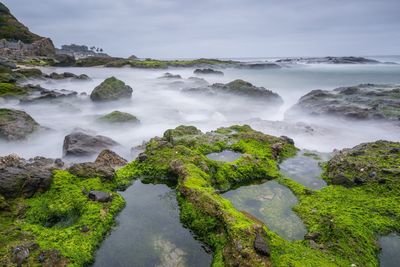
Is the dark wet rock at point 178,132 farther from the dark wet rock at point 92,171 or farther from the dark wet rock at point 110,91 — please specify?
the dark wet rock at point 110,91

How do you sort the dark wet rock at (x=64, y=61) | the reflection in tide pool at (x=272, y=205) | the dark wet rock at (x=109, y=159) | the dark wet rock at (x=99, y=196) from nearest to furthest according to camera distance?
the reflection in tide pool at (x=272, y=205)
the dark wet rock at (x=99, y=196)
the dark wet rock at (x=109, y=159)
the dark wet rock at (x=64, y=61)

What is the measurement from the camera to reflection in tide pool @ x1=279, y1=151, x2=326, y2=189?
12.5m

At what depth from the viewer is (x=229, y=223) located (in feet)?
26.2

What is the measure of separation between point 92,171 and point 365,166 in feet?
34.5

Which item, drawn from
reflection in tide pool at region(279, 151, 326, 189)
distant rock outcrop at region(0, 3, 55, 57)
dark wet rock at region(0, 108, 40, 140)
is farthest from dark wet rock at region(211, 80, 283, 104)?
distant rock outcrop at region(0, 3, 55, 57)

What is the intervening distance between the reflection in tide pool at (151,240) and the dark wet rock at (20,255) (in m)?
1.57

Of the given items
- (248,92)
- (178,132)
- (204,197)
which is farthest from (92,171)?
(248,92)

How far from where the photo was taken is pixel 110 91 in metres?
31.0

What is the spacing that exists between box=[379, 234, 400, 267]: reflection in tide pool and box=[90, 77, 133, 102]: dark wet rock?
26837 millimetres

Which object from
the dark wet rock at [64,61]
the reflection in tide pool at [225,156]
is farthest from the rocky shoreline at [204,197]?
the dark wet rock at [64,61]

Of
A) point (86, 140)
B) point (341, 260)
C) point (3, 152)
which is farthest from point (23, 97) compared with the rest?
point (341, 260)

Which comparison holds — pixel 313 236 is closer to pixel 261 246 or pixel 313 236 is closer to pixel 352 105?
pixel 261 246

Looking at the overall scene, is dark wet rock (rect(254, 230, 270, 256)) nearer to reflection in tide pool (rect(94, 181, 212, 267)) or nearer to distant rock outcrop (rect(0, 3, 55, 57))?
reflection in tide pool (rect(94, 181, 212, 267))

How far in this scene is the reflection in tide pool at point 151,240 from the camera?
25.3 ft
